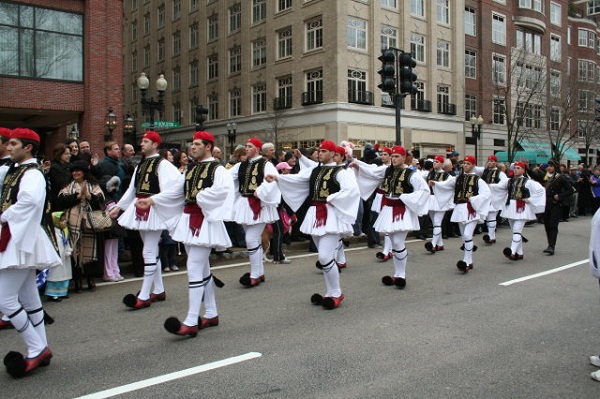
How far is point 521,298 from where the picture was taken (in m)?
7.85

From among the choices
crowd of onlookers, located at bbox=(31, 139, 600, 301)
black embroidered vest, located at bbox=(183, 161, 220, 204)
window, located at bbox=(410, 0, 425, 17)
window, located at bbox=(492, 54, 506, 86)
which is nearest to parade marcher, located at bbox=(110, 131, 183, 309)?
black embroidered vest, located at bbox=(183, 161, 220, 204)

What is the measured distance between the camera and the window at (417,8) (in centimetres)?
4009

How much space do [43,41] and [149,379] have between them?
2128 cm

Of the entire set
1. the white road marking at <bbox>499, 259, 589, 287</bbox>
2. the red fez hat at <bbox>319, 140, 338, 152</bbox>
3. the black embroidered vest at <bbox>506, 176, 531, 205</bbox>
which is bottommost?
the white road marking at <bbox>499, 259, 589, 287</bbox>

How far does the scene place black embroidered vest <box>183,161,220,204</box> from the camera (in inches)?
247

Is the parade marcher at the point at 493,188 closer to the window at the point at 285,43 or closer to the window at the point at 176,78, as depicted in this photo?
the window at the point at 285,43

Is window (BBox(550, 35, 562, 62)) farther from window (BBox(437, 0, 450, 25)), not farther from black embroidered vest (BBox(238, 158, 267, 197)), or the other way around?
black embroidered vest (BBox(238, 158, 267, 197))

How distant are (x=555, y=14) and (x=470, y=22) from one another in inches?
529

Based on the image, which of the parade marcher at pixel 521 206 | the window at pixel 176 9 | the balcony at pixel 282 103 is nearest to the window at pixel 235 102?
the balcony at pixel 282 103

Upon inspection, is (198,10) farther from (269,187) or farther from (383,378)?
(383,378)

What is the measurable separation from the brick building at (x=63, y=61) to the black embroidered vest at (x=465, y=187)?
16.7 metres

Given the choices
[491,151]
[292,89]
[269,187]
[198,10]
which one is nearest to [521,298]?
[269,187]

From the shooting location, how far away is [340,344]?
5.70m

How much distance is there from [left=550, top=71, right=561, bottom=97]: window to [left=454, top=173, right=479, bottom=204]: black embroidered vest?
120 ft
